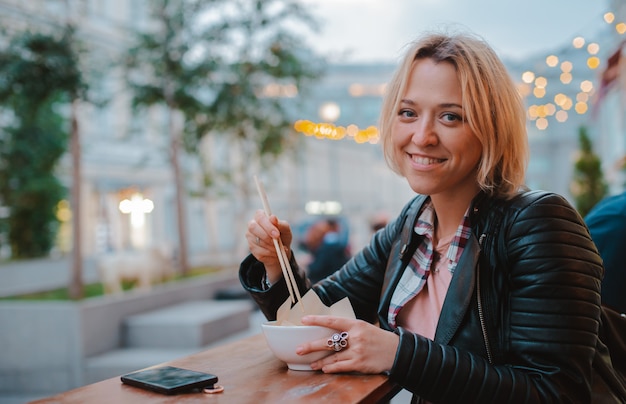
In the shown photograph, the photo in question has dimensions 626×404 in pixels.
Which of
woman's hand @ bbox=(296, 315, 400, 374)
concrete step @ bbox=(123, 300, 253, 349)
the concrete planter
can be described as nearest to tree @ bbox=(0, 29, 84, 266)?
the concrete planter

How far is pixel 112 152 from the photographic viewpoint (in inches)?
714

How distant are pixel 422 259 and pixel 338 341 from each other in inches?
15.3

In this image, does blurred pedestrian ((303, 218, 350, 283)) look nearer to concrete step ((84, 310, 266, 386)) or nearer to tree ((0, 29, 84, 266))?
concrete step ((84, 310, 266, 386))

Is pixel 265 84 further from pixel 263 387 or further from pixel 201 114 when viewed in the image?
pixel 263 387

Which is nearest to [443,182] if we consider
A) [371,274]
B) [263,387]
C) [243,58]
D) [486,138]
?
[486,138]

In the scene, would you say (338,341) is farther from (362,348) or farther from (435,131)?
(435,131)

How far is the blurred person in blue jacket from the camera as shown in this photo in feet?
6.30

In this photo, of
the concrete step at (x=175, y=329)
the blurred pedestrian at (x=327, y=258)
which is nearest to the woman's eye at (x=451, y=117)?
the blurred pedestrian at (x=327, y=258)

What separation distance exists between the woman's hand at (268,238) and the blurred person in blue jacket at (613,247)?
0.98 metres

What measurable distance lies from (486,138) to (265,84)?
8664 mm

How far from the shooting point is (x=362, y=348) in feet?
4.26

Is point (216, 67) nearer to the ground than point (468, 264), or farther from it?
farther from it

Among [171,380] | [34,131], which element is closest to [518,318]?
[171,380]

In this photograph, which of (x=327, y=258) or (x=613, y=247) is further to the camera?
(x=327, y=258)
